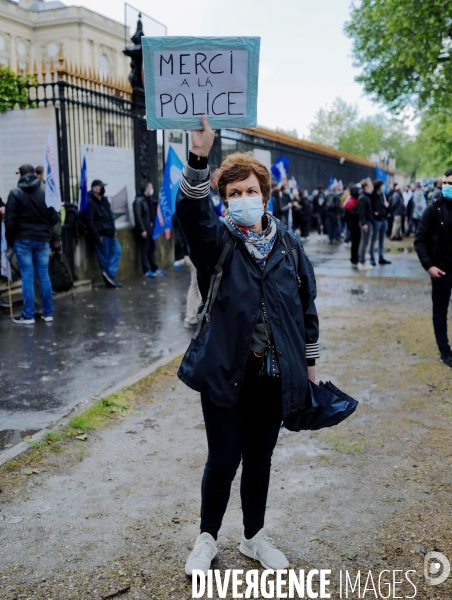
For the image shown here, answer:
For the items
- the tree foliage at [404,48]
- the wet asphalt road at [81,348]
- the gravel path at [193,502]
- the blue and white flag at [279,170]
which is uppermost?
the tree foliage at [404,48]

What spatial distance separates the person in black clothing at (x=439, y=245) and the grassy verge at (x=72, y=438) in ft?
9.42

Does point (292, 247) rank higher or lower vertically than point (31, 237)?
higher

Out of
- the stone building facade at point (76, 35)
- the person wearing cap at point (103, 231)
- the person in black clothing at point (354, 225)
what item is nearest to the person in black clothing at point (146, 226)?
the person wearing cap at point (103, 231)

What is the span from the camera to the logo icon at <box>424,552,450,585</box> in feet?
10.4

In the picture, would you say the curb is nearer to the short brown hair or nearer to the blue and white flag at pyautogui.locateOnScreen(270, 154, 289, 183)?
the short brown hair

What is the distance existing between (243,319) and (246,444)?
2.18 ft

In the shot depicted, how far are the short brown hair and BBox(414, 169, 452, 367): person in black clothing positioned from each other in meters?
4.04

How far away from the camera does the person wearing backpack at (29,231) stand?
887cm

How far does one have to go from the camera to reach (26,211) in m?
8.89

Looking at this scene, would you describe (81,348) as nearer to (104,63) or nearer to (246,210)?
(246,210)

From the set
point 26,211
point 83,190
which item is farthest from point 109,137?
point 26,211

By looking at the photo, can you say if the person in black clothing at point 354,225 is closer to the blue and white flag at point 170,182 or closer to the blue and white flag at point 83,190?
the blue and white flag at point 170,182

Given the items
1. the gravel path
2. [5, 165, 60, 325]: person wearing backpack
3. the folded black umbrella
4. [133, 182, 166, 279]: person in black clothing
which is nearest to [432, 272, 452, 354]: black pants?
the gravel path

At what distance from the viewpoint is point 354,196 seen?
15727mm
